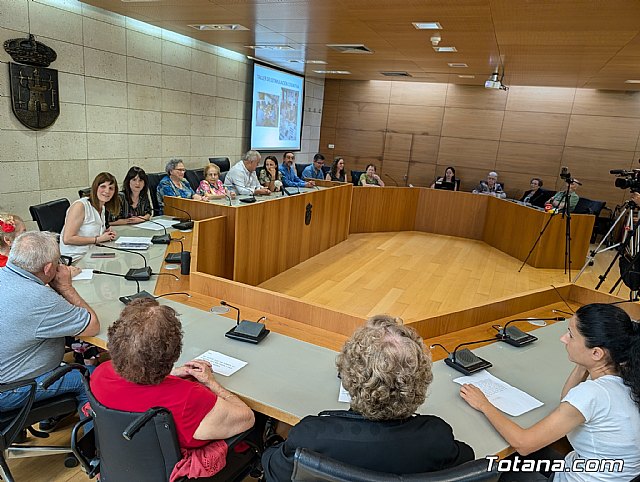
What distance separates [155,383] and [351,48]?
5681 millimetres

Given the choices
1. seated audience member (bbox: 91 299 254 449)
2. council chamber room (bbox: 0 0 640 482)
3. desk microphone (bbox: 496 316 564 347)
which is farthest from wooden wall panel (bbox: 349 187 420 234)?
seated audience member (bbox: 91 299 254 449)

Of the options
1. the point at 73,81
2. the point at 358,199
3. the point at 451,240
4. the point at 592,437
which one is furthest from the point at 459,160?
the point at 592,437

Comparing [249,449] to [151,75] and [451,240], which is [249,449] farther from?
[451,240]

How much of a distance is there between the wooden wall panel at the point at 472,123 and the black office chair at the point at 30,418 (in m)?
8.89

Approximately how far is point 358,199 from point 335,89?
13.5 ft

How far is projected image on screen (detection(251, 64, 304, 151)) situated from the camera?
8.15 meters

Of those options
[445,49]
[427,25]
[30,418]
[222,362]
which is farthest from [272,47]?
[30,418]

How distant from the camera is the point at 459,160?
9430mm

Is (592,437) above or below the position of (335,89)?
below

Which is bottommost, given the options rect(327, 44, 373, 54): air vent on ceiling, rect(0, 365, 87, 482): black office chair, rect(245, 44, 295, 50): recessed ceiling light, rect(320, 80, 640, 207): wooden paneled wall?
rect(0, 365, 87, 482): black office chair

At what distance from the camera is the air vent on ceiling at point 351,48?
588cm

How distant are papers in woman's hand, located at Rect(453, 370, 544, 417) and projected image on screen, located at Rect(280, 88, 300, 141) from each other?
311 inches

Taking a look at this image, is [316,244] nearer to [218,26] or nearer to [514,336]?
[218,26]

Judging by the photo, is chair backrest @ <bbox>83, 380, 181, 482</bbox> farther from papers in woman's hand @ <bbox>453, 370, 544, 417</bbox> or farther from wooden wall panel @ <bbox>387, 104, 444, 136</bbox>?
wooden wall panel @ <bbox>387, 104, 444, 136</bbox>
